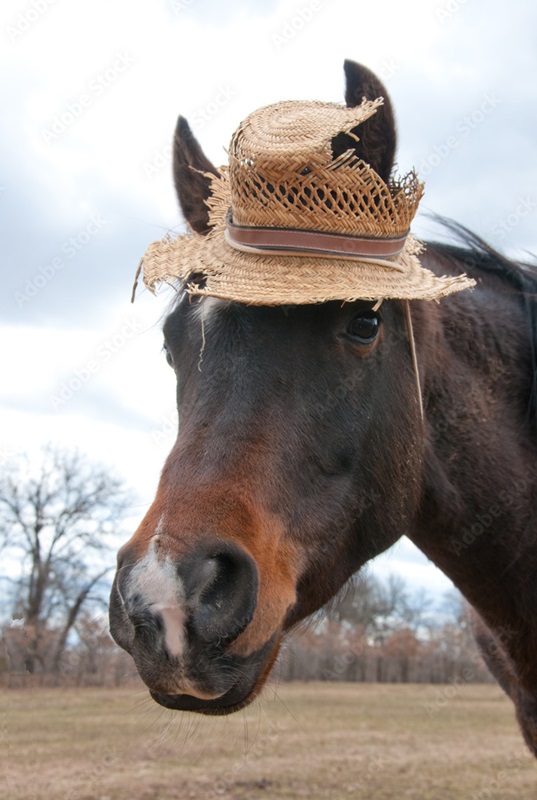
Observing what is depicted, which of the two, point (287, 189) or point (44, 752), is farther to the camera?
point (44, 752)

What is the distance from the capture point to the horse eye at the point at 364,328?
9.50 feet

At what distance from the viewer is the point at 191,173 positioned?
12.6 feet

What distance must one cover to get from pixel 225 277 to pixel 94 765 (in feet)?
41.6

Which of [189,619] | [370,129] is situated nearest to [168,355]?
[370,129]

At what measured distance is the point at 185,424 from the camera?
2.72 metres

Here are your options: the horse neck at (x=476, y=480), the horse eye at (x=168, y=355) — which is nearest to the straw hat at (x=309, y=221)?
the horse eye at (x=168, y=355)

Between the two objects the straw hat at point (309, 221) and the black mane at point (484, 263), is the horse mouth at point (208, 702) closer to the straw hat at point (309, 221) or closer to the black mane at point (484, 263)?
the straw hat at point (309, 221)

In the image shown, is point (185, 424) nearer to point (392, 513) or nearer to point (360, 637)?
point (392, 513)

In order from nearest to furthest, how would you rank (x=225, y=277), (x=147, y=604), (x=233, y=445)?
(x=147, y=604), (x=233, y=445), (x=225, y=277)

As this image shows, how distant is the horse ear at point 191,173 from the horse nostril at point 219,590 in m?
2.11

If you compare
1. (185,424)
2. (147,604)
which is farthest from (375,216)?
(147,604)

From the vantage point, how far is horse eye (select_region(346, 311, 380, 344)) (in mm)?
2895

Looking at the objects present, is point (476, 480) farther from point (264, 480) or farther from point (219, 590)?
point (219, 590)

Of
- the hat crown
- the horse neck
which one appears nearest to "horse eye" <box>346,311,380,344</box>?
the hat crown
